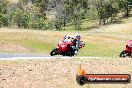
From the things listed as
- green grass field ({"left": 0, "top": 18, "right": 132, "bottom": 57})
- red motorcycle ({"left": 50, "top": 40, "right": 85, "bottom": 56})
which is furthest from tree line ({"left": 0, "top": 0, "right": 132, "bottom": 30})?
red motorcycle ({"left": 50, "top": 40, "right": 85, "bottom": 56})

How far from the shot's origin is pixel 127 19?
122375 millimetres

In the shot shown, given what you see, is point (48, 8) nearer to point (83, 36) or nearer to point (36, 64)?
point (83, 36)

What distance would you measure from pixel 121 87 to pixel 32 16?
102881 mm

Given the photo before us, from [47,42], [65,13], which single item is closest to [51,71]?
[47,42]

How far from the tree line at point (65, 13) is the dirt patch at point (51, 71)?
86.7 meters

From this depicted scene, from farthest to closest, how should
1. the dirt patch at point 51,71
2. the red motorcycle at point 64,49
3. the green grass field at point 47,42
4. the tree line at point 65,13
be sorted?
the tree line at point 65,13 < the green grass field at point 47,42 < the red motorcycle at point 64,49 < the dirt patch at point 51,71

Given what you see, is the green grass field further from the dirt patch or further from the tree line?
the tree line

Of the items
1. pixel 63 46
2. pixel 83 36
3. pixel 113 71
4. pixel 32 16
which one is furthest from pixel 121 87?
pixel 32 16

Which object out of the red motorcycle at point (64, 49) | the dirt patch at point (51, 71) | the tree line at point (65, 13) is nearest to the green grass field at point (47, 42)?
the red motorcycle at point (64, 49)

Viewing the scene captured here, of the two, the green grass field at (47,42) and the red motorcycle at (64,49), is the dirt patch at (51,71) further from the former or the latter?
the green grass field at (47,42)

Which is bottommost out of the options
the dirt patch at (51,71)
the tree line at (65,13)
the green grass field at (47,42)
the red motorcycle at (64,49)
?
the tree line at (65,13)

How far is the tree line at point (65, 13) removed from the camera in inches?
4399

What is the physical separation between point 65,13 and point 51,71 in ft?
338

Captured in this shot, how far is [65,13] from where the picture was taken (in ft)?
400
